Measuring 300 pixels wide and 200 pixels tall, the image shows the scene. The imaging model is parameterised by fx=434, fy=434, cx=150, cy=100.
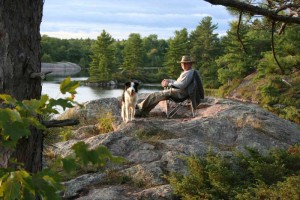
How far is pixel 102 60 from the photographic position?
225 ft

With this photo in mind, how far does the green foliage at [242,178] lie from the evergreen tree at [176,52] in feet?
181

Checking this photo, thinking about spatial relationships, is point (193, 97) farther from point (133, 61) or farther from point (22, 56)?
point (133, 61)

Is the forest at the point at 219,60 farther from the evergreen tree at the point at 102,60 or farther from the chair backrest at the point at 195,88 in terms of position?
the chair backrest at the point at 195,88

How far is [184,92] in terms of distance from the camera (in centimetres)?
997

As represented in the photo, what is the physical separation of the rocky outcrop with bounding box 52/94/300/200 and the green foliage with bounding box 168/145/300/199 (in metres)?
0.40

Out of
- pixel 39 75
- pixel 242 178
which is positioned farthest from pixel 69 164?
pixel 242 178

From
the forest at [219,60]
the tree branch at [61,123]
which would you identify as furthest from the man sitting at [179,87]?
the tree branch at [61,123]

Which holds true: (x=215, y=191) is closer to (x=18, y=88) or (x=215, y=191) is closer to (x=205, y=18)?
(x=18, y=88)

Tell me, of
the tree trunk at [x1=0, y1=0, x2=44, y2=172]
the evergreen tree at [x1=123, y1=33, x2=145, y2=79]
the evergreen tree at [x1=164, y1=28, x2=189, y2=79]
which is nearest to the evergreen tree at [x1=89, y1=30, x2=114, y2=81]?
the evergreen tree at [x1=123, y1=33, x2=145, y2=79]

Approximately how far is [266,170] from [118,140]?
2.91 m

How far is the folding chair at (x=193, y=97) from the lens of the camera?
9.88 meters

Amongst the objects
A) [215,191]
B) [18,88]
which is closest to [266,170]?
[215,191]

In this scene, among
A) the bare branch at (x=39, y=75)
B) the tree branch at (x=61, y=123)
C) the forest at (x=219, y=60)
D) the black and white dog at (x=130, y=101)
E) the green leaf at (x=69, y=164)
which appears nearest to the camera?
the green leaf at (x=69, y=164)

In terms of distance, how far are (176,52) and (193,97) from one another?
179ft
